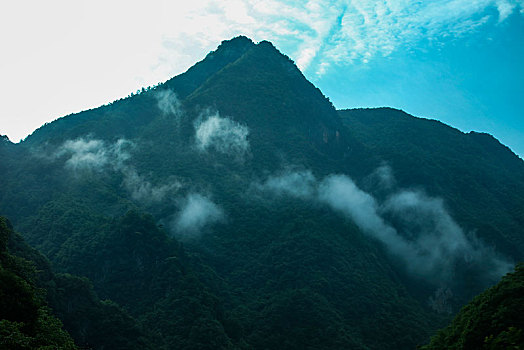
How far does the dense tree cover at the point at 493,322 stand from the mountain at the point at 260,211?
96.3 ft

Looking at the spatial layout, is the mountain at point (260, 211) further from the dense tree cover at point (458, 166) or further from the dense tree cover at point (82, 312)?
the dense tree cover at point (458, 166)

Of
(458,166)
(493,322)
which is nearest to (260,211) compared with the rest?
(493,322)

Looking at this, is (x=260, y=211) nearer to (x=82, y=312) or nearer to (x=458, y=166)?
(x=82, y=312)

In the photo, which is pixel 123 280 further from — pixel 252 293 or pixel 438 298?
pixel 438 298

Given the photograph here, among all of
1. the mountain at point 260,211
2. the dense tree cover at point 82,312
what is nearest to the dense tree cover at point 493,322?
the mountain at point 260,211

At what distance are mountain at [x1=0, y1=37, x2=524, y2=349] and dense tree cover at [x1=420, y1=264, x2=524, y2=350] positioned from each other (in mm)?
29351

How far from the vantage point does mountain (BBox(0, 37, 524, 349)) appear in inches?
2601

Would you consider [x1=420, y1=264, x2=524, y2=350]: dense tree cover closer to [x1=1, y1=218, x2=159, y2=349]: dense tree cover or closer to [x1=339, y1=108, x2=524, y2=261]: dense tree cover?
[x1=1, y1=218, x2=159, y2=349]: dense tree cover

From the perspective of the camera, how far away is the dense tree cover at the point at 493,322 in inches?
1022

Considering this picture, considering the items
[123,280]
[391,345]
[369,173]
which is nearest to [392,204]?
[369,173]

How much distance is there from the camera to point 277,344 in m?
62.2

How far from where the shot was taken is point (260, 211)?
316 feet

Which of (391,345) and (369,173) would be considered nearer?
(391,345)

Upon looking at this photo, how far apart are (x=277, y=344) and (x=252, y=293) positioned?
50.5 ft
